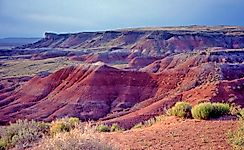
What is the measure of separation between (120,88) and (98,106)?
5.29 metres

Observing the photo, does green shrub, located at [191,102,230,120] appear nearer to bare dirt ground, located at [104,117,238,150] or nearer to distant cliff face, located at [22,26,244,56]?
bare dirt ground, located at [104,117,238,150]

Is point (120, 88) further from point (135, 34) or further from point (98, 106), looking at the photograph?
point (135, 34)

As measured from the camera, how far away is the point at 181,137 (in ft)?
40.6

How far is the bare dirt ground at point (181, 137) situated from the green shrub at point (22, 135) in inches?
115

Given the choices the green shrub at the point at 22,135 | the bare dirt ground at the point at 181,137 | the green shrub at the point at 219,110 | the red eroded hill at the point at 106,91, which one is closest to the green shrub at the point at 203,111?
the green shrub at the point at 219,110

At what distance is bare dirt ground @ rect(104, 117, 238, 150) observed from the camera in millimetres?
11445

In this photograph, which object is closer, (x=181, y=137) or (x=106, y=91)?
(x=181, y=137)

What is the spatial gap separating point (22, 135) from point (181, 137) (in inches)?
235

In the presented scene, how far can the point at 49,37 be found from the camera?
545 ft

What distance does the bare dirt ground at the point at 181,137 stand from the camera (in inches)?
451

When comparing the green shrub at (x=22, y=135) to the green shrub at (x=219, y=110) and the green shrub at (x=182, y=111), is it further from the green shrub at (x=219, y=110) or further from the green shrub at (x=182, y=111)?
the green shrub at (x=219, y=110)

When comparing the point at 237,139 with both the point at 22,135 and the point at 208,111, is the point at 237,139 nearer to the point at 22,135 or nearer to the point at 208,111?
the point at 208,111

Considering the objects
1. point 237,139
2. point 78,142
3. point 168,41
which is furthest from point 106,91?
point 168,41

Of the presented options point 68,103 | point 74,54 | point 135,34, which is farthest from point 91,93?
point 135,34
